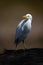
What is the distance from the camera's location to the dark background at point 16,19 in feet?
12.3

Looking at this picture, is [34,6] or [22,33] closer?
[22,33]

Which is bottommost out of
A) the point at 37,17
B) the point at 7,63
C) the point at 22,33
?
the point at 7,63

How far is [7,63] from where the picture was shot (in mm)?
2451

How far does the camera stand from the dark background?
3764 mm

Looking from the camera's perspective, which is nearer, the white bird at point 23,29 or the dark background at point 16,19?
the white bird at point 23,29

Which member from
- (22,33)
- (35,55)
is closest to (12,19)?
(22,33)

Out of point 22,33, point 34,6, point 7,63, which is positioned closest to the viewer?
point 7,63

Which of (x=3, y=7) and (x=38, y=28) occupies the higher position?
(x=3, y=7)

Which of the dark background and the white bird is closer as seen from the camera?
the white bird

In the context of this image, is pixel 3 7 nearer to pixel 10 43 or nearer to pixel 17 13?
pixel 17 13

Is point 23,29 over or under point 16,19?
under

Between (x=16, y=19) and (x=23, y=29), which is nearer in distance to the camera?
(x=23, y=29)

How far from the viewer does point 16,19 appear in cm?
379

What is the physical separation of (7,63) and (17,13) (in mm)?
1444
